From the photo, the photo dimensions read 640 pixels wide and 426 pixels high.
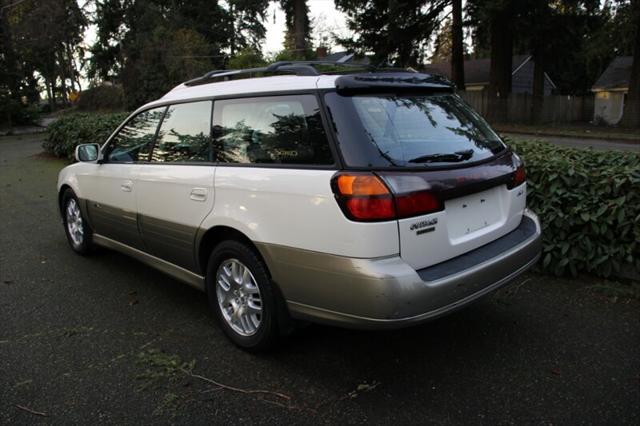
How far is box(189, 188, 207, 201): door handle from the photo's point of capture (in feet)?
11.0

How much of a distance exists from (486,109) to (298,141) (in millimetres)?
27518

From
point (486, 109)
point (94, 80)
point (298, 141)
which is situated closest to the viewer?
point (298, 141)

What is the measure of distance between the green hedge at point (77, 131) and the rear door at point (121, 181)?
772 centimetres

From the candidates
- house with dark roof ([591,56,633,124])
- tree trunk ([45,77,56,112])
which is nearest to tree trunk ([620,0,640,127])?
house with dark roof ([591,56,633,124])

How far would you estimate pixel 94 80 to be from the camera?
53.5 metres

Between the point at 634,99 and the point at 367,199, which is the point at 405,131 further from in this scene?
the point at 634,99

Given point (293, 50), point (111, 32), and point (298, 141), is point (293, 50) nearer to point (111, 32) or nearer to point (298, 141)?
point (111, 32)

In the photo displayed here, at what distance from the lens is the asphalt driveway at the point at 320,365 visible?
8.80 feet

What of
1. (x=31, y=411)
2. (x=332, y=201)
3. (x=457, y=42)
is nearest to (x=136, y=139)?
(x=31, y=411)

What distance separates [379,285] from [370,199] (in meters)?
0.42

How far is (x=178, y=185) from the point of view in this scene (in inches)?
141

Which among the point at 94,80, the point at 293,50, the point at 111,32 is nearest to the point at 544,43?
the point at 293,50

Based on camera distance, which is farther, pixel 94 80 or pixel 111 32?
pixel 94 80

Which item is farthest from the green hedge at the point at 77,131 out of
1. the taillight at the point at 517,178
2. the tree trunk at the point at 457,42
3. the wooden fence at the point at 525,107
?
the tree trunk at the point at 457,42
